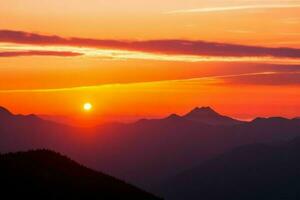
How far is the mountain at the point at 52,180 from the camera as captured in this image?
67875 millimetres

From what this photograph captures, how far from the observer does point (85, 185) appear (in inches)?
2810

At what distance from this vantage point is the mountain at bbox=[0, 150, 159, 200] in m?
67.9

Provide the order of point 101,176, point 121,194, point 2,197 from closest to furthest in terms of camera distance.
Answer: point 2,197 → point 121,194 → point 101,176

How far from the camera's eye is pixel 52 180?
7112 cm

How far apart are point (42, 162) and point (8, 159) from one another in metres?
3.34

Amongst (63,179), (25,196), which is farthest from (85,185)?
(25,196)

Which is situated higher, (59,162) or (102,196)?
(59,162)

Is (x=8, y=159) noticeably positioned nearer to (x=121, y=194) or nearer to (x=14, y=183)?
(x=14, y=183)

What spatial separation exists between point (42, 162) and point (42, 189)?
7.78 meters

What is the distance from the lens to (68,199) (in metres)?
67.2

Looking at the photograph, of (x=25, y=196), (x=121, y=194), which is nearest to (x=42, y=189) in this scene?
(x=25, y=196)

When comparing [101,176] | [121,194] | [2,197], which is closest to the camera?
[2,197]

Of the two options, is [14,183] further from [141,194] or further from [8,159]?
[141,194]

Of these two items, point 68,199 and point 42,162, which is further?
point 42,162
